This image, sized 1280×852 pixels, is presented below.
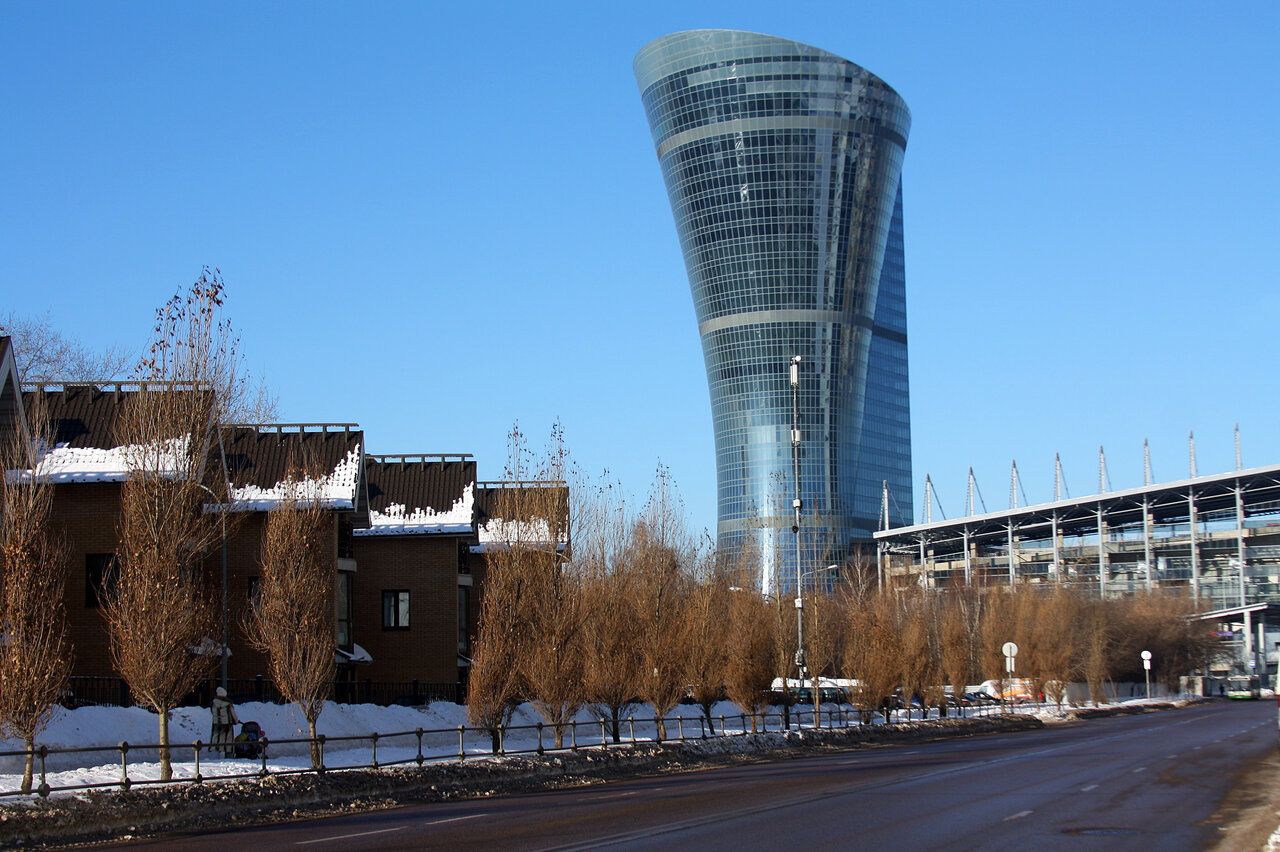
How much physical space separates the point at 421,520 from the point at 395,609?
11.4 ft

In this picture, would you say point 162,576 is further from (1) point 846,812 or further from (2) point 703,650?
(2) point 703,650

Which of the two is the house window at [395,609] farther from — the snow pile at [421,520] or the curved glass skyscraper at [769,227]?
the curved glass skyscraper at [769,227]

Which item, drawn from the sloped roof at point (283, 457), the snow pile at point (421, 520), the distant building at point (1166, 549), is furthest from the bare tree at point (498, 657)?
the distant building at point (1166, 549)

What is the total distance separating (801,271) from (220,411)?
545ft

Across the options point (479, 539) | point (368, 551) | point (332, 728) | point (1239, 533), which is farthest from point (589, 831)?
point (1239, 533)

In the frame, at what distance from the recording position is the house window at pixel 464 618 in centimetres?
5563

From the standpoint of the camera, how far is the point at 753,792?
2734cm

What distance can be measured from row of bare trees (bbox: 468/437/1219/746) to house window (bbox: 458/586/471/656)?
439 centimetres

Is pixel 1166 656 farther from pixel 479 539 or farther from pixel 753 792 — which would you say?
pixel 753 792

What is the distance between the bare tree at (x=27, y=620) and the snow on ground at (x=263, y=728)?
3.26ft

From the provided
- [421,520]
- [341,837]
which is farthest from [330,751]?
[421,520]

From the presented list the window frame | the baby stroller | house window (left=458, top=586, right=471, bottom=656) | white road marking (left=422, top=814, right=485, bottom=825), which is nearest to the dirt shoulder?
white road marking (left=422, top=814, right=485, bottom=825)

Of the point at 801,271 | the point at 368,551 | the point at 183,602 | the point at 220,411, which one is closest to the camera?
the point at 183,602

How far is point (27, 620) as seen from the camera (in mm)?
25281
